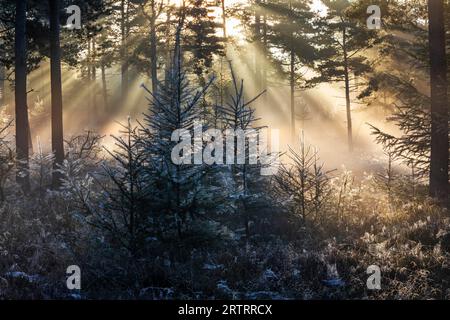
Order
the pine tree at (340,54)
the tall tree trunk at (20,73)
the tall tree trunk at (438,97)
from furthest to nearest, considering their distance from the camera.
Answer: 1. the pine tree at (340,54)
2. the tall tree trunk at (20,73)
3. the tall tree trunk at (438,97)

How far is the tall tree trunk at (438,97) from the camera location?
1249cm

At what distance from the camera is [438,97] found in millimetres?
12516

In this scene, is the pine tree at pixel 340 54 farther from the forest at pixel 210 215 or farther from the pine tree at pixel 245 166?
the pine tree at pixel 245 166

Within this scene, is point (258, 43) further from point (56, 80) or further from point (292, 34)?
point (56, 80)

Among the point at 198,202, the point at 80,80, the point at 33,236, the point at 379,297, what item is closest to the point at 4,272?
the point at 33,236

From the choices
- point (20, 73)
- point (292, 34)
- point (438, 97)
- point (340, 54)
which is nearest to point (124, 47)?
point (292, 34)

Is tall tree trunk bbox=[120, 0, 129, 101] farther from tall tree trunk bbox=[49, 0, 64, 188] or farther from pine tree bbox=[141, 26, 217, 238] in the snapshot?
pine tree bbox=[141, 26, 217, 238]

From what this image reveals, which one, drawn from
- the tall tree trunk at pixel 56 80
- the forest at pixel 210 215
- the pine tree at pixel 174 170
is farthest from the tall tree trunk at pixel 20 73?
the pine tree at pixel 174 170


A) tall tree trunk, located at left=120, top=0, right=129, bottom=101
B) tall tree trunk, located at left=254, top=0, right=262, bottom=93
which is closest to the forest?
tall tree trunk, located at left=120, top=0, right=129, bottom=101

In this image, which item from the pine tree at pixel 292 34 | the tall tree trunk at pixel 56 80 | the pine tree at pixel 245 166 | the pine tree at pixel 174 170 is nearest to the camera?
the pine tree at pixel 174 170

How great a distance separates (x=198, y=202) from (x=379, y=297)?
3240 mm

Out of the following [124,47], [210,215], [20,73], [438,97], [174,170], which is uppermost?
[124,47]

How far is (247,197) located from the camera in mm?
9750
